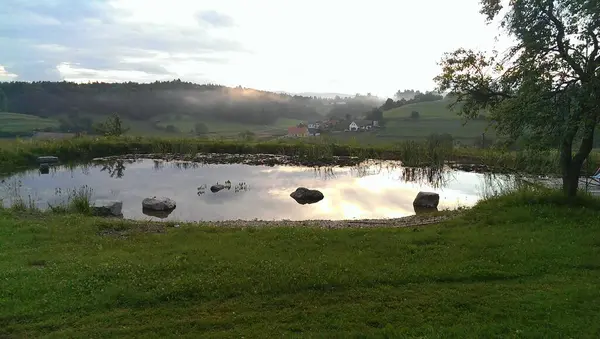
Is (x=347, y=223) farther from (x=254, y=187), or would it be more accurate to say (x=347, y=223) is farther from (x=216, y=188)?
(x=216, y=188)

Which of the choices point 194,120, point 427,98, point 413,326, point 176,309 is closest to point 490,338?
point 413,326

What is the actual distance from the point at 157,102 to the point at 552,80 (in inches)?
2435

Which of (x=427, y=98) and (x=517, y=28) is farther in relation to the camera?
(x=427, y=98)

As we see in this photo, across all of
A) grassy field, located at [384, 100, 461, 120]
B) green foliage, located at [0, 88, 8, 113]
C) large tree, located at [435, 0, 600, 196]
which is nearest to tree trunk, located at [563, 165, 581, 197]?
large tree, located at [435, 0, 600, 196]

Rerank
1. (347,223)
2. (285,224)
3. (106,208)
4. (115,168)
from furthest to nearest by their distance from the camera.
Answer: (115,168) < (106,208) < (347,223) < (285,224)

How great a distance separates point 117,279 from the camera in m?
6.49

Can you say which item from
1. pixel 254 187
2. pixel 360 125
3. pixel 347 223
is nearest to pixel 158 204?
pixel 254 187

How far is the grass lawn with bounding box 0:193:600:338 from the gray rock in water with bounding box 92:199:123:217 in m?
3.02

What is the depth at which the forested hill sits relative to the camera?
59.5 metres

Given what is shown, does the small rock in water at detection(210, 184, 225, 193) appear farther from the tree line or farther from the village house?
the tree line

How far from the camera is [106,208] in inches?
503

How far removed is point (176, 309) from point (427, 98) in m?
79.2

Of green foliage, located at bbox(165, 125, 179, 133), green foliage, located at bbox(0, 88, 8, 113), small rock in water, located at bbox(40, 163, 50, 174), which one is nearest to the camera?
small rock in water, located at bbox(40, 163, 50, 174)

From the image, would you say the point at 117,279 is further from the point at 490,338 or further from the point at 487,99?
the point at 487,99
